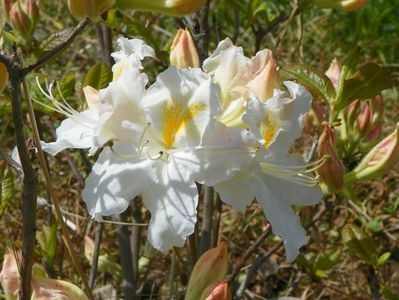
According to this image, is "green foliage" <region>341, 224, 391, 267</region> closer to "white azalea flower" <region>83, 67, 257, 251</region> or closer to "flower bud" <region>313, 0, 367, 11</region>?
"flower bud" <region>313, 0, 367, 11</region>

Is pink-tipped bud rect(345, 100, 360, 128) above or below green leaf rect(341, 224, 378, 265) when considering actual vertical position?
above

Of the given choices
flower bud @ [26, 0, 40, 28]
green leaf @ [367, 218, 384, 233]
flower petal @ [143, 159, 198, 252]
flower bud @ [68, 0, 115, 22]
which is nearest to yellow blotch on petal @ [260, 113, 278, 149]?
flower petal @ [143, 159, 198, 252]

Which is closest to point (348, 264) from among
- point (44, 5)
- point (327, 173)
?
point (327, 173)

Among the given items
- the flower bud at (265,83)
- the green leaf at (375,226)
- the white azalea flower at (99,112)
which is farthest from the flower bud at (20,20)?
the green leaf at (375,226)

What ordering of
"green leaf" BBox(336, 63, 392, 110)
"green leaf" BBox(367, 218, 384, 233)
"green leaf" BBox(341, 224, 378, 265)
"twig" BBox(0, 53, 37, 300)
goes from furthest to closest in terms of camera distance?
"green leaf" BBox(367, 218, 384, 233) → "green leaf" BBox(341, 224, 378, 265) → "green leaf" BBox(336, 63, 392, 110) → "twig" BBox(0, 53, 37, 300)

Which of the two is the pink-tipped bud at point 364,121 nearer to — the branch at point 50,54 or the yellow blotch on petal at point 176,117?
the yellow blotch on petal at point 176,117

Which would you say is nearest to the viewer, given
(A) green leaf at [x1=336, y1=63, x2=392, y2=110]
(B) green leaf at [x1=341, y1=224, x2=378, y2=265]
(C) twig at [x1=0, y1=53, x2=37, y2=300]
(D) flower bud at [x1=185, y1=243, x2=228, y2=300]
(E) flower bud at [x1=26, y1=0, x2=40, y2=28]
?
(C) twig at [x1=0, y1=53, x2=37, y2=300]

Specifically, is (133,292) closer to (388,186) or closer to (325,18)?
(388,186)
